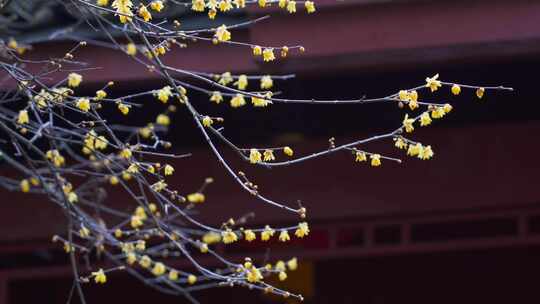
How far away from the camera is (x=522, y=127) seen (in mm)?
6246

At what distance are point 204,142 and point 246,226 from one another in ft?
2.09

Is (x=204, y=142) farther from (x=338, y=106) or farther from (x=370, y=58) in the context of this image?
A: (x=370, y=58)

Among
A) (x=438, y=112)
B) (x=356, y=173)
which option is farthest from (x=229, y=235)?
(x=356, y=173)

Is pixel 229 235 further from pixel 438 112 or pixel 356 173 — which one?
pixel 356 173

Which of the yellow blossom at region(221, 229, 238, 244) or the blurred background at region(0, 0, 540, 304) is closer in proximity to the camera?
the yellow blossom at region(221, 229, 238, 244)

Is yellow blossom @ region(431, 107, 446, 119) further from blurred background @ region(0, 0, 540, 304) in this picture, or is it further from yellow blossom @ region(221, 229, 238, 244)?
blurred background @ region(0, 0, 540, 304)

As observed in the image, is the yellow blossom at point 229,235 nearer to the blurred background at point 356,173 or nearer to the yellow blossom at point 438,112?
the yellow blossom at point 438,112

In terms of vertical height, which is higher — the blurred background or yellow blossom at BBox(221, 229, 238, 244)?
the blurred background

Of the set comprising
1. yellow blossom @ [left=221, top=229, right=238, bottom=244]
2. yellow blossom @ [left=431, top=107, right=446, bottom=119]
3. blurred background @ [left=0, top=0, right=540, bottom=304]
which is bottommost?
yellow blossom @ [left=221, top=229, right=238, bottom=244]

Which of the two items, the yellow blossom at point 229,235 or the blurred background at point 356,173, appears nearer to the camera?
the yellow blossom at point 229,235

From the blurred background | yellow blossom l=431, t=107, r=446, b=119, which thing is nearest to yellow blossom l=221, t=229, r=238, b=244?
yellow blossom l=431, t=107, r=446, b=119

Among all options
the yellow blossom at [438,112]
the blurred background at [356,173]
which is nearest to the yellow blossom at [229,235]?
the yellow blossom at [438,112]

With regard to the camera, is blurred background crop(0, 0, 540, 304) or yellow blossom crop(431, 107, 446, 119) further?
blurred background crop(0, 0, 540, 304)

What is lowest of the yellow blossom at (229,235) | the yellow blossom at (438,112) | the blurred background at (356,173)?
the yellow blossom at (229,235)
